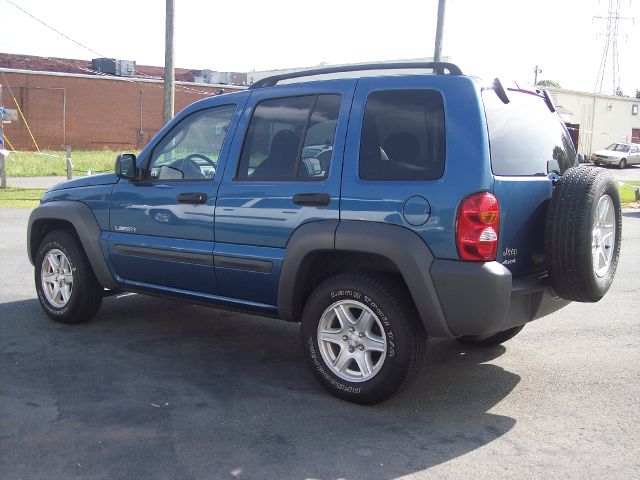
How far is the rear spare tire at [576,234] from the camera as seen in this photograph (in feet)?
14.3

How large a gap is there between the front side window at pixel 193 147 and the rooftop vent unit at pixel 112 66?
129ft

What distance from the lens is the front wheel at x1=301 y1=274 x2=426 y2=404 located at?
437 cm

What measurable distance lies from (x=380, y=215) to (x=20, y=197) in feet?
50.4

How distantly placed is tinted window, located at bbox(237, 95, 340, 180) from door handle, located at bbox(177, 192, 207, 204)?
1.08 feet

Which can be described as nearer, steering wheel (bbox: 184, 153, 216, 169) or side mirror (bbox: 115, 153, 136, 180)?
steering wheel (bbox: 184, 153, 216, 169)

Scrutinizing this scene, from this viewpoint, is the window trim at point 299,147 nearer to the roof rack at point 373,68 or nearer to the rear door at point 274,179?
the rear door at point 274,179

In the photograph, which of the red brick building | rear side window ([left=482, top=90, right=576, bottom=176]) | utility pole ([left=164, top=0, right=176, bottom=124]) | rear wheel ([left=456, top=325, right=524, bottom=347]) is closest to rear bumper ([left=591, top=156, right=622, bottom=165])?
the red brick building

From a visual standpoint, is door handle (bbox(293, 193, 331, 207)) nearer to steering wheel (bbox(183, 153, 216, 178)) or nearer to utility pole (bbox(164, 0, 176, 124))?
steering wheel (bbox(183, 153, 216, 178))

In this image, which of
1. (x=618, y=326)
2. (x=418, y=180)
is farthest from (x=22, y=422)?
(x=618, y=326)

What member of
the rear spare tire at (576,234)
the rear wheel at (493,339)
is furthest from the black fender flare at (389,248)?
the rear wheel at (493,339)

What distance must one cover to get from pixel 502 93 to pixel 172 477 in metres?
2.91

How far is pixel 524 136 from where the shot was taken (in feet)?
15.2

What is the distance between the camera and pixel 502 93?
178 inches

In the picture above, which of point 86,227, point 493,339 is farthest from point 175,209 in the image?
point 493,339
